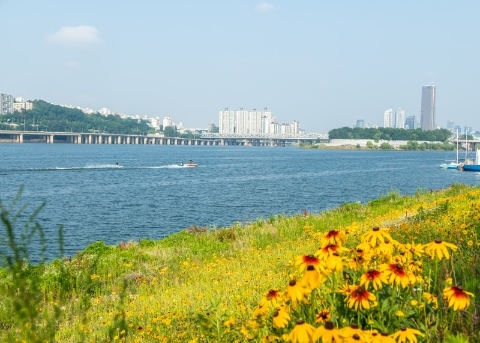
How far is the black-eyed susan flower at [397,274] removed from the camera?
11.1 feet

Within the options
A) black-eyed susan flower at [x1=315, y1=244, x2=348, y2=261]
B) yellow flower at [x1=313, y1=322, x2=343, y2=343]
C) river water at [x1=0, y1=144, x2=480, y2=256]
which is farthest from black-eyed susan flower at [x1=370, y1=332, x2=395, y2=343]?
river water at [x1=0, y1=144, x2=480, y2=256]

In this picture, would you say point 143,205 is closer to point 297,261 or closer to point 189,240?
point 189,240

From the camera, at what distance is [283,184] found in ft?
176

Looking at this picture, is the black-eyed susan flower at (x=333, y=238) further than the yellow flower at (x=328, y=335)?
Yes

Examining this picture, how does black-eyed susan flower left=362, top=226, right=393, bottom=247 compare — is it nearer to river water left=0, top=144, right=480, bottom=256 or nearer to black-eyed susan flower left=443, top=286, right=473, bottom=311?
black-eyed susan flower left=443, top=286, right=473, bottom=311

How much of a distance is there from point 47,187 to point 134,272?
39932mm

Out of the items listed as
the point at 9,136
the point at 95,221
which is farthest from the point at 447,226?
the point at 9,136

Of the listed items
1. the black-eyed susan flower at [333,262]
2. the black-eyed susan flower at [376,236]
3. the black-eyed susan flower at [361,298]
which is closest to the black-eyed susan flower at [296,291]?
the black-eyed susan flower at [333,262]

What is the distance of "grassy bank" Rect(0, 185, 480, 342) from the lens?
3.41 meters

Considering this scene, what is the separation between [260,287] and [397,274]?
14.6 ft

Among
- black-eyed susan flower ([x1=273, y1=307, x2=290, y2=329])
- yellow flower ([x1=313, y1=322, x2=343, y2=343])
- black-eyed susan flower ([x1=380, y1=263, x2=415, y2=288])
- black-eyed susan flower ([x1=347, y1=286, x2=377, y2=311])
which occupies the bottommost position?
black-eyed susan flower ([x1=273, y1=307, x2=290, y2=329])

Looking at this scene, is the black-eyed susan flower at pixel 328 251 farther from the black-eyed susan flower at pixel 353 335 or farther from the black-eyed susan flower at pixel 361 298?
the black-eyed susan flower at pixel 353 335

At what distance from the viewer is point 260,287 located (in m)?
7.69

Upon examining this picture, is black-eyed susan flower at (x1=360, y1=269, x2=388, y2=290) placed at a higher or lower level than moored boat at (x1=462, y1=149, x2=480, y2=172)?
higher
